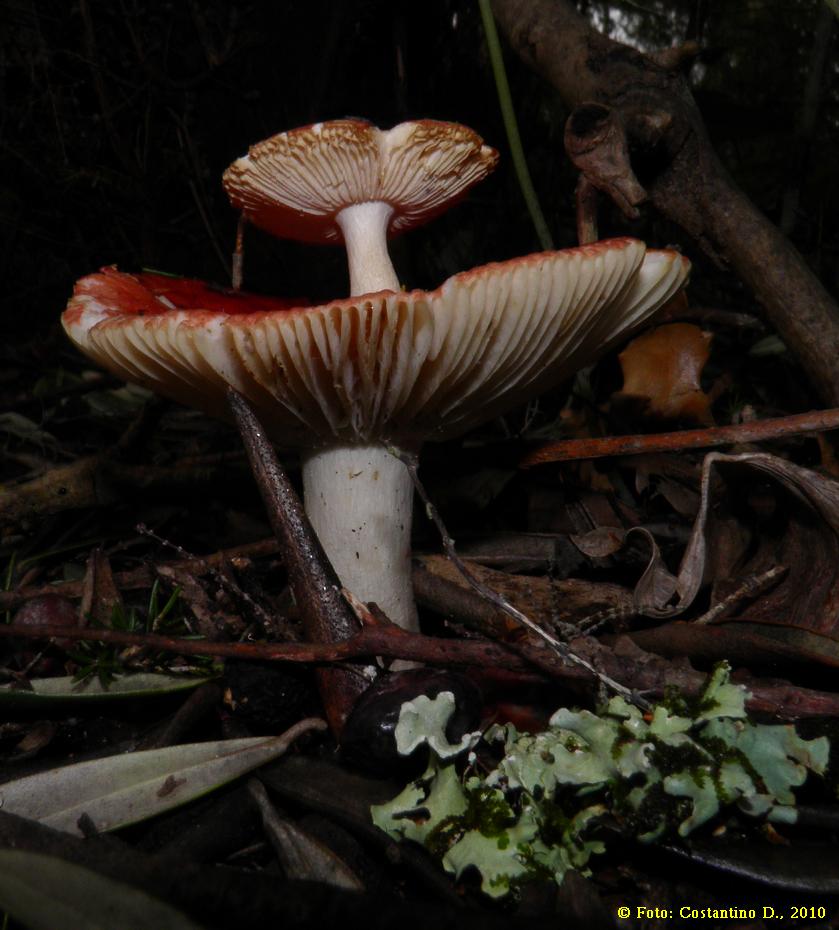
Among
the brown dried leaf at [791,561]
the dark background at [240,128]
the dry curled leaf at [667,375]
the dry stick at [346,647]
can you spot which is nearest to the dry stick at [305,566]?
the dry stick at [346,647]

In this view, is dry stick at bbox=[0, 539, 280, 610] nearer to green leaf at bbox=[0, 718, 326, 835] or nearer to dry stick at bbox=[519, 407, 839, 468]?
green leaf at bbox=[0, 718, 326, 835]

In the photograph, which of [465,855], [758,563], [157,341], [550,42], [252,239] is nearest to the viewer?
[465,855]

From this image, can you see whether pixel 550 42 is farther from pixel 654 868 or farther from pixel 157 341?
pixel 654 868

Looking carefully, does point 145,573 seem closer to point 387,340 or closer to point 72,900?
point 387,340

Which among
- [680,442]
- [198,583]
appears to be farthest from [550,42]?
[198,583]

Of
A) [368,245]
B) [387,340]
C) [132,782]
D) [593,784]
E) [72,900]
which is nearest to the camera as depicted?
[72,900]

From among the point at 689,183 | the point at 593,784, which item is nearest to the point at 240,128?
the point at 689,183

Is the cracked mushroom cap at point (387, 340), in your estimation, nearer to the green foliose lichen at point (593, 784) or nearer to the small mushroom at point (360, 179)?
the small mushroom at point (360, 179)
